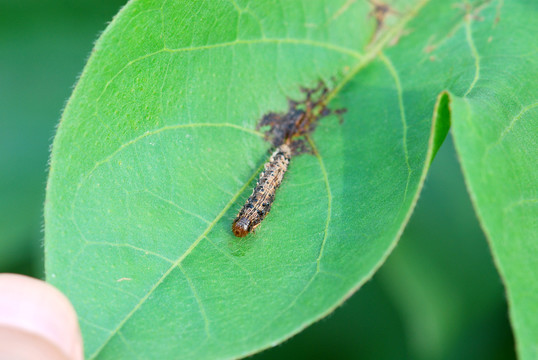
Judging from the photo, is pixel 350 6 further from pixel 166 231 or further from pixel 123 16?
pixel 166 231

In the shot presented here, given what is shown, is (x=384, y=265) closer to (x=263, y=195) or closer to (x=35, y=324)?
(x=263, y=195)

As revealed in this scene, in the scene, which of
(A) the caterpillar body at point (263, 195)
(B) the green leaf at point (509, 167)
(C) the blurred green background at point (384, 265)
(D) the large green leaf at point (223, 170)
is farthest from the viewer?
(C) the blurred green background at point (384, 265)

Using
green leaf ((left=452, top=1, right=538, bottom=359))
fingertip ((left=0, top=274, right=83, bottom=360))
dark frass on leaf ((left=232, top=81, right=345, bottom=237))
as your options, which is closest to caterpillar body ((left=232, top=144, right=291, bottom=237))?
dark frass on leaf ((left=232, top=81, right=345, bottom=237))

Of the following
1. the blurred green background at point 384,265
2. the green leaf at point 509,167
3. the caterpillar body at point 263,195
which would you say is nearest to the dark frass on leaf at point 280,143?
the caterpillar body at point 263,195

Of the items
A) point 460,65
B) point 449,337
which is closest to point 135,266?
point 460,65

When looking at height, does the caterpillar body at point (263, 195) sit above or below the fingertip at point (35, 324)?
above

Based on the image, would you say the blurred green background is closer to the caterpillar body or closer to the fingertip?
the caterpillar body

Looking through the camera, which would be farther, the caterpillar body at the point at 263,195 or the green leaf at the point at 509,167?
the caterpillar body at the point at 263,195

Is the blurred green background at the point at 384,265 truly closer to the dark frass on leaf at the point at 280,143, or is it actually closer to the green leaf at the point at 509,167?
the dark frass on leaf at the point at 280,143

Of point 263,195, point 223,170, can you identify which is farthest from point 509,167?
point 223,170
